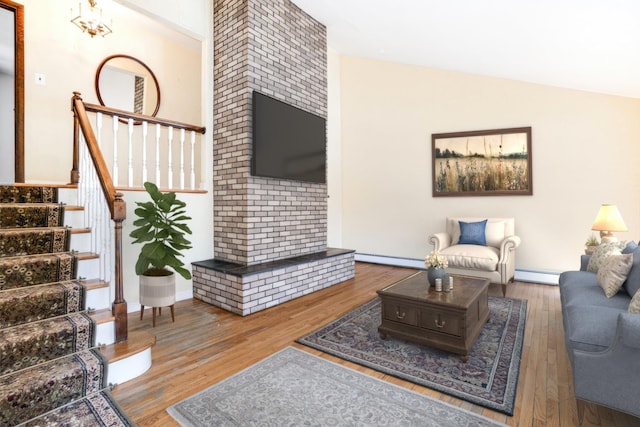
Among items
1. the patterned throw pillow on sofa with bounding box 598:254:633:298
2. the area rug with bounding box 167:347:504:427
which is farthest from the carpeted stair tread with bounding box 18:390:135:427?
the patterned throw pillow on sofa with bounding box 598:254:633:298

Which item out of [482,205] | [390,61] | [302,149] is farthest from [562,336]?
[390,61]

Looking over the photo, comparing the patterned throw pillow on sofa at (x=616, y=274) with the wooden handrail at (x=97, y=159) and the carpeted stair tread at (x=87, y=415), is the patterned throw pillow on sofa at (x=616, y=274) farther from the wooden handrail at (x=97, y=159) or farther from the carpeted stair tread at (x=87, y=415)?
the wooden handrail at (x=97, y=159)

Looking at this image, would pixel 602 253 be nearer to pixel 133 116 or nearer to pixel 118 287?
pixel 118 287

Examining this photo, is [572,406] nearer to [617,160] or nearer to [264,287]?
[264,287]

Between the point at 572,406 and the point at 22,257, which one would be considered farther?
the point at 22,257

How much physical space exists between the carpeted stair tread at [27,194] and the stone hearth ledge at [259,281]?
1527mm

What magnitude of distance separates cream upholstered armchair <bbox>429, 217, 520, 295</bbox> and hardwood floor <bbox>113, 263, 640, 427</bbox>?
0.33 meters

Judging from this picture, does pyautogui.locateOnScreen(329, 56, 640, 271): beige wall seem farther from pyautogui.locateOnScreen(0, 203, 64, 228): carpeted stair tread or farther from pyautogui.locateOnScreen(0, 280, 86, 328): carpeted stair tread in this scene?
pyautogui.locateOnScreen(0, 280, 86, 328): carpeted stair tread

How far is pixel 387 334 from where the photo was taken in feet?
8.50

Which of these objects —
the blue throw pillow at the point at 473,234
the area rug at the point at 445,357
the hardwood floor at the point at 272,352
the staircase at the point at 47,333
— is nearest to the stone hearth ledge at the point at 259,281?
the hardwood floor at the point at 272,352

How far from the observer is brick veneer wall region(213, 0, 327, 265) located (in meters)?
3.65

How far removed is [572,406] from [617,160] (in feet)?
12.3

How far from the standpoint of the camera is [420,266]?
210 inches

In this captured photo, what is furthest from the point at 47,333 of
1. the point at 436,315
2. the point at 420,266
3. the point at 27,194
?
the point at 420,266
